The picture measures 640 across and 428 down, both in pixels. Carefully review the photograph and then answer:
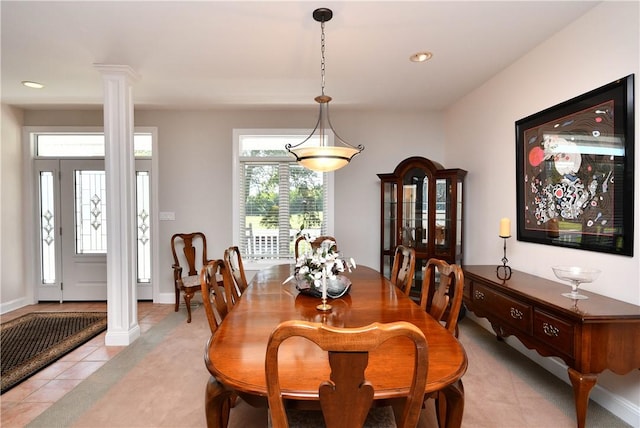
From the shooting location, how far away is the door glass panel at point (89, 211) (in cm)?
430

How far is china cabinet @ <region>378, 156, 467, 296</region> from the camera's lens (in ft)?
11.7

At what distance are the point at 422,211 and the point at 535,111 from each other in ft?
5.04

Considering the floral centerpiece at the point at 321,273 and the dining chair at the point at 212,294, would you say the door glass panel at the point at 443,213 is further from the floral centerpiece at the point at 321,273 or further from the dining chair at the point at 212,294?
the dining chair at the point at 212,294

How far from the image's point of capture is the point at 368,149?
4.30 m

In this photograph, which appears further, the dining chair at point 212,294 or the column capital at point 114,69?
the column capital at point 114,69

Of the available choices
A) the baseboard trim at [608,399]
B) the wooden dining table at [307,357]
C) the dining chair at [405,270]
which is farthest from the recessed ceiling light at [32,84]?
the baseboard trim at [608,399]

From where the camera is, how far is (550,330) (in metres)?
1.82

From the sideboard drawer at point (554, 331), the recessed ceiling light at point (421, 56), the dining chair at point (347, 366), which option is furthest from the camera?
the recessed ceiling light at point (421, 56)

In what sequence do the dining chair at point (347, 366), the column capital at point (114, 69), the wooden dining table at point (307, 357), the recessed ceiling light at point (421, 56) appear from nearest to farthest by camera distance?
1. the dining chair at point (347, 366)
2. the wooden dining table at point (307, 357)
3. the recessed ceiling light at point (421, 56)
4. the column capital at point (114, 69)

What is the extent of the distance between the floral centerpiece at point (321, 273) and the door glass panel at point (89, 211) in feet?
12.2

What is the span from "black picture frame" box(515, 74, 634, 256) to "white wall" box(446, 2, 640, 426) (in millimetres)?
58

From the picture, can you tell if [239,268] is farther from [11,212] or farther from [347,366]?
[11,212]

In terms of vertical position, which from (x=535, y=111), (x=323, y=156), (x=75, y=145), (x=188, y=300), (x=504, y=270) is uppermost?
(x=75, y=145)

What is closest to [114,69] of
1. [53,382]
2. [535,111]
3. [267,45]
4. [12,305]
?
[267,45]
